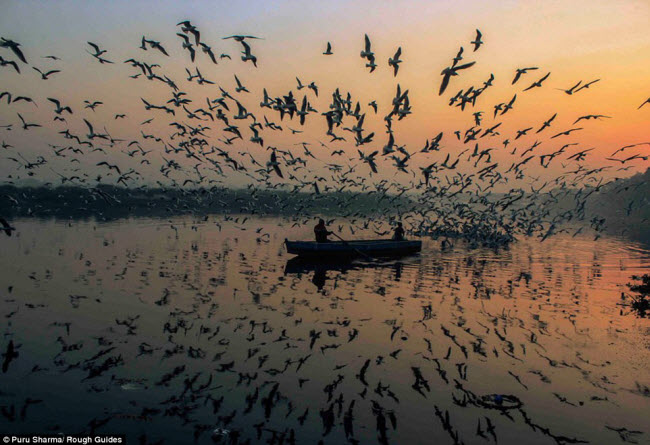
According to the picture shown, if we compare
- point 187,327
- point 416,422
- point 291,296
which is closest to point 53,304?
point 187,327

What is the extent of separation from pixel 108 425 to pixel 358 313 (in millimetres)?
11813

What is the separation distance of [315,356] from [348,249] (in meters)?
22.4

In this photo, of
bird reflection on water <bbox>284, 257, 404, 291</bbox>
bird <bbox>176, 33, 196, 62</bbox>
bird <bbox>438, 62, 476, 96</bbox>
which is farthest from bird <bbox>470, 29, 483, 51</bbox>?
bird reflection on water <bbox>284, 257, 404, 291</bbox>

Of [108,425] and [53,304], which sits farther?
[53,304]

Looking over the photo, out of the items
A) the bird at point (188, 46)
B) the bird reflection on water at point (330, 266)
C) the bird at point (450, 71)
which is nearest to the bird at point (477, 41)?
the bird at point (450, 71)

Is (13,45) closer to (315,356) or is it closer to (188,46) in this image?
(188,46)

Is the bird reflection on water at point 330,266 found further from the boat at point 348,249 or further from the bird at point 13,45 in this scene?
the bird at point 13,45

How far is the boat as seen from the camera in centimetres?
3503

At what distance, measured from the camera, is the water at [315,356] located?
1014 centimetres

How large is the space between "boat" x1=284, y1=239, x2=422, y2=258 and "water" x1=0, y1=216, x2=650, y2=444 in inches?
188

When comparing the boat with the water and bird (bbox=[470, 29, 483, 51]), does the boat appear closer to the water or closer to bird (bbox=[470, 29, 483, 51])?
the water

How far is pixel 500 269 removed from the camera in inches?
1377

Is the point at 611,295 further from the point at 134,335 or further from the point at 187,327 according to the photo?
the point at 134,335

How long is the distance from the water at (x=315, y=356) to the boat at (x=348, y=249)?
4.78 m
